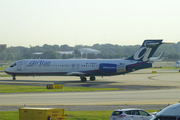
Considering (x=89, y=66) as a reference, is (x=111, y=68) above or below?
below

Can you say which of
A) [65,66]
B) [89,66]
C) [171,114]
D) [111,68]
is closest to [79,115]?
[171,114]

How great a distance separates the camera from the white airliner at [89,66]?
5112 centimetres

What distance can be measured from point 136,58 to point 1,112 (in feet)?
109

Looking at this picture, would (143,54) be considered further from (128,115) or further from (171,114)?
(171,114)

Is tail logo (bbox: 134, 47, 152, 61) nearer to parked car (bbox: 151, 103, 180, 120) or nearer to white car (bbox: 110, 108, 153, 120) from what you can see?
white car (bbox: 110, 108, 153, 120)

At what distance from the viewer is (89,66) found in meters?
53.4

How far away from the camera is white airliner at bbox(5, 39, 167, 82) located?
51125 millimetres

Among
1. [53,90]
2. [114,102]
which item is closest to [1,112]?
[114,102]

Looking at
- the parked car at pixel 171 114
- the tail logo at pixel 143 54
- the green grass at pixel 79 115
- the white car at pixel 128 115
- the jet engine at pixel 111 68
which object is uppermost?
the tail logo at pixel 143 54

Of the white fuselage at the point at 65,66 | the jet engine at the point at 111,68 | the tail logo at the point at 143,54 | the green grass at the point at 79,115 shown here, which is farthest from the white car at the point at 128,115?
the tail logo at the point at 143,54

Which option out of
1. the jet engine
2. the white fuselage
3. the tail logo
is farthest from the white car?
the tail logo

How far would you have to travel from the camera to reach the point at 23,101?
96.6ft

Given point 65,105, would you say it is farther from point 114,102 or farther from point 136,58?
point 136,58

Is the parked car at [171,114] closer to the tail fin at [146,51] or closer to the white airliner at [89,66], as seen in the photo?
the white airliner at [89,66]
